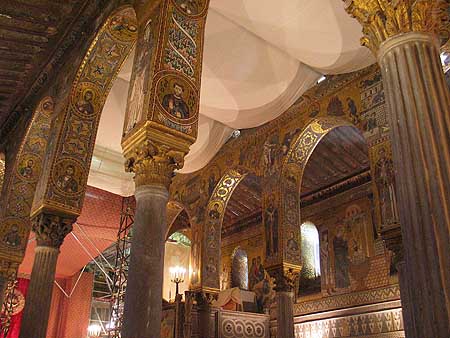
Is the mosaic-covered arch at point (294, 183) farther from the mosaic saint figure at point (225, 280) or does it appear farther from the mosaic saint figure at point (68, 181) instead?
the mosaic saint figure at point (225, 280)

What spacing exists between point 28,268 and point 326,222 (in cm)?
1208

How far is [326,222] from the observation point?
39.8 ft

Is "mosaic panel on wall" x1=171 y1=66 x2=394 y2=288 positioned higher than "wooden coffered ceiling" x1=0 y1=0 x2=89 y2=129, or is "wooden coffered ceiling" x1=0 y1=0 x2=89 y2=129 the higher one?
"wooden coffered ceiling" x1=0 y1=0 x2=89 y2=129

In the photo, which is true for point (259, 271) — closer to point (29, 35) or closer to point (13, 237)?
point (13, 237)

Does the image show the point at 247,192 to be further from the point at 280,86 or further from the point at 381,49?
the point at 381,49

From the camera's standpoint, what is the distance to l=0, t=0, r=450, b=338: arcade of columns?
2605mm

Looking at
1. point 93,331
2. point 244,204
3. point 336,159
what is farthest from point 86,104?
point 93,331

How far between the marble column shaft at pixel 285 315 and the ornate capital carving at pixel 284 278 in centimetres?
8

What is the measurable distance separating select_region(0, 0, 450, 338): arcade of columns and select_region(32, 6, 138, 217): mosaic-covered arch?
16mm

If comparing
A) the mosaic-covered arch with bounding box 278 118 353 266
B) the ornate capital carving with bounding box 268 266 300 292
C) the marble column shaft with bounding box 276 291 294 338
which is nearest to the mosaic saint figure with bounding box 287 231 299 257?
the mosaic-covered arch with bounding box 278 118 353 266

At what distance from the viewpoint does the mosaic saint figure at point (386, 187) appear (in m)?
6.58

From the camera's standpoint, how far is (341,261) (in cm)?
1134

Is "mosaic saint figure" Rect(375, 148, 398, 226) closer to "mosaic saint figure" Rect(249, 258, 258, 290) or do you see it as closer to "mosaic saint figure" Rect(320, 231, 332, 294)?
"mosaic saint figure" Rect(320, 231, 332, 294)

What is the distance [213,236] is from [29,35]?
568 centimetres
